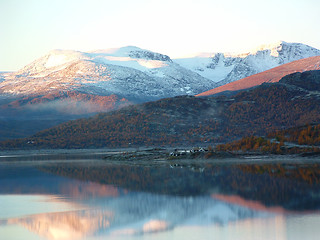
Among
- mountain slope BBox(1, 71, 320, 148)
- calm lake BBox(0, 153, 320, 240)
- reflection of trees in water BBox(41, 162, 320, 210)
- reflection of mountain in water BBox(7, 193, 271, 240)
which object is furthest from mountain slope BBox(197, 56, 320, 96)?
reflection of mountain in water BBox(7, 193, 271, 240)

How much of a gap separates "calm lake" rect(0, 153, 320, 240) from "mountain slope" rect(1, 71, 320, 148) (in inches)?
2496

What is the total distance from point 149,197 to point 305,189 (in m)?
8.51

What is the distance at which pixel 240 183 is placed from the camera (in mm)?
31938

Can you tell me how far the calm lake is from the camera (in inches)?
774

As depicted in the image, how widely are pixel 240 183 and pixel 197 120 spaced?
84536 millimetres

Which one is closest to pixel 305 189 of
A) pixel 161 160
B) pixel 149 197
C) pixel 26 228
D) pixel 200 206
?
pixel 200 206

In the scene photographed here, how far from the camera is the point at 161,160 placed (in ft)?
196

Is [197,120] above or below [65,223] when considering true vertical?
below

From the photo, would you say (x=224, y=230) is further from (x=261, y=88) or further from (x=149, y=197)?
(x=261, y=88)

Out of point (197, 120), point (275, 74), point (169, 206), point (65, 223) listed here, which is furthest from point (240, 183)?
point (275, 74)

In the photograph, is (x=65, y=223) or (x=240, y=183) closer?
(x=65, y=223)

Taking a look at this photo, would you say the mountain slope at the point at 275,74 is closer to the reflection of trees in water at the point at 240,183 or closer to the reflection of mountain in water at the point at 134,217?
the reflection of trees in water at the point at 240,183

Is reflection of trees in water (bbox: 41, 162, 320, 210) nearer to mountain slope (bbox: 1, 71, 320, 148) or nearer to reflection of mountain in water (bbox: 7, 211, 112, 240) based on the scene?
reflection of mountain in water (bbox: 7, 211, 112, 240)

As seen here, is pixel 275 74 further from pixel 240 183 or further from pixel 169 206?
pixel 169 206
